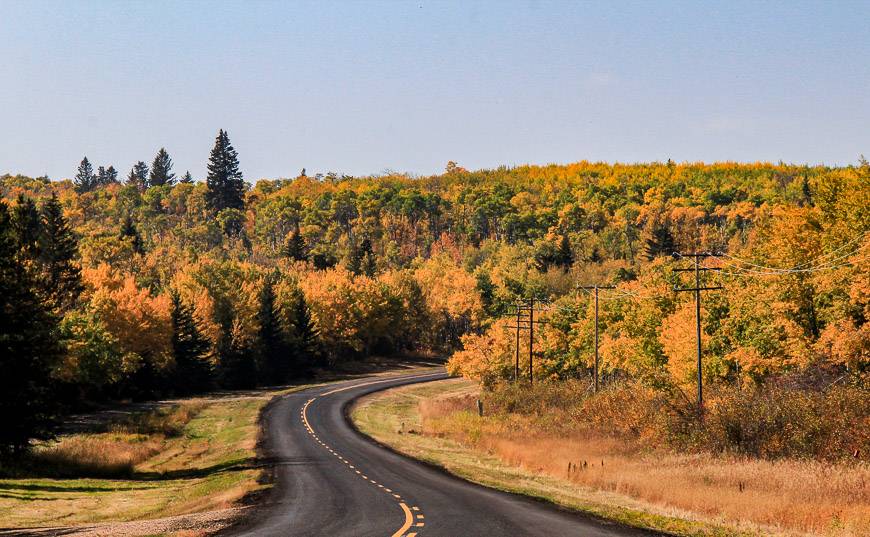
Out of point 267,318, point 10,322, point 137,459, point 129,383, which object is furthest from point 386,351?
point 10,322

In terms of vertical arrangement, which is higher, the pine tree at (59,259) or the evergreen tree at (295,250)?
the evergreen tree at (295,250)

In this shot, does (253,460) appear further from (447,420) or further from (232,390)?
(232,390)

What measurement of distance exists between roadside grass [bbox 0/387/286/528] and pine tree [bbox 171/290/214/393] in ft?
A: 69.4

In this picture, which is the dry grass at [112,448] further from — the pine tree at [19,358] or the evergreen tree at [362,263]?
the evergreen tree at [362,263]

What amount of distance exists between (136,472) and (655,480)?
2649 cm

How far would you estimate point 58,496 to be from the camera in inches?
1209

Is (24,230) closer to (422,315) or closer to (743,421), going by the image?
(743,421)

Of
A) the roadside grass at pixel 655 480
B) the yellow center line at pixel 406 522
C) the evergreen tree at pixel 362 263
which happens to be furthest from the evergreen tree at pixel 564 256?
the yellow center line at pixel 406 522

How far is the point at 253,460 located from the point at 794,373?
103ft

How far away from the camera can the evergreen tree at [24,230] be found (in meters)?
55.0

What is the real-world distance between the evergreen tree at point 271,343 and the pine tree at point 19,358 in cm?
7007

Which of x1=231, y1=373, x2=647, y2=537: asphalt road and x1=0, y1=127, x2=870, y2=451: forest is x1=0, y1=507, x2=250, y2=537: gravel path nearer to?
x1=231, y1=373, x2=647, y2=537: asphalt road

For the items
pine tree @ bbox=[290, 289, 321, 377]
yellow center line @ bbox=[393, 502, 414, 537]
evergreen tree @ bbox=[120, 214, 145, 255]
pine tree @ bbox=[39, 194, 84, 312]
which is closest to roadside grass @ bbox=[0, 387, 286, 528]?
yellow center line @ bbox=[393, 502, 414, 537]

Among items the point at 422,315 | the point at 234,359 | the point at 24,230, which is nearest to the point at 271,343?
the point at 234,359
